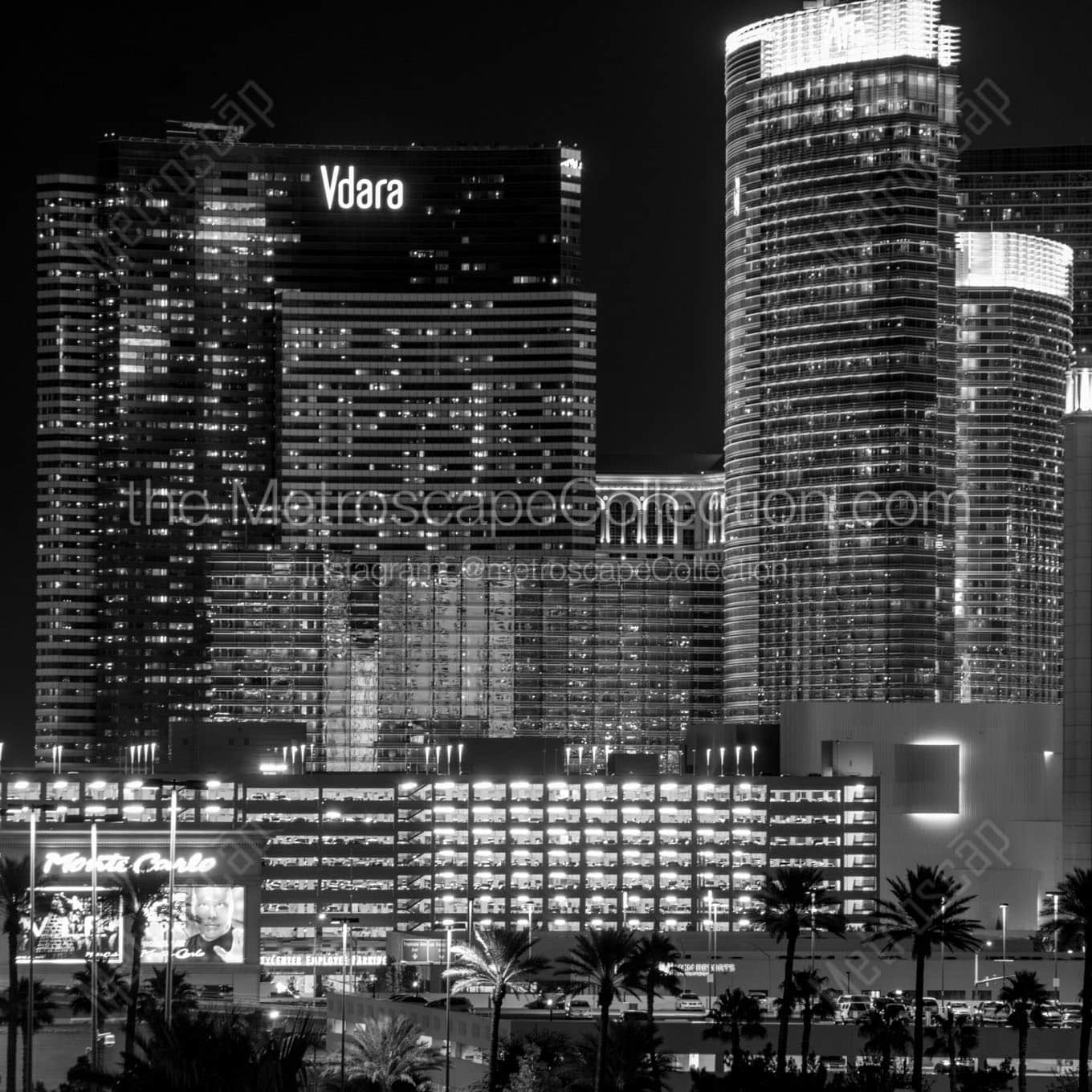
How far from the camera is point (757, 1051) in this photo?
116 metres

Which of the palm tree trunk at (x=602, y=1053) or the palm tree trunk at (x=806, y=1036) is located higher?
the palm tree trunk at (x=602, y=1053)

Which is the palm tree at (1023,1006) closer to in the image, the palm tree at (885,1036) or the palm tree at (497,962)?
the palm tree at (885,1036)

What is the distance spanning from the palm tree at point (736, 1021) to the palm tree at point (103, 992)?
30.8 metres

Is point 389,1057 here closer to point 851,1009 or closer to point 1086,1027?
point 1086,1027

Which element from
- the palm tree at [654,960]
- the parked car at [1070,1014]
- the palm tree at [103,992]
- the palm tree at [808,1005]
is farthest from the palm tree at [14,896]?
the parked car at [1070,1014]

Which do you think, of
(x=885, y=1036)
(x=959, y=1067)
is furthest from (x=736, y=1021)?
(x=959, y=1067)

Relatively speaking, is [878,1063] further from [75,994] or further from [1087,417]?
[1087,417]

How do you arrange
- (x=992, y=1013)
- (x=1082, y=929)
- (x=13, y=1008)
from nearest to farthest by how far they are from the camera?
(x=13, y=1008), (x=1082, y=929), (x=992, y=1013)

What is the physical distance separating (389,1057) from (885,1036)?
24.5m

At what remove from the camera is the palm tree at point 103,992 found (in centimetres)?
11825

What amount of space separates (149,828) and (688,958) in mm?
42790

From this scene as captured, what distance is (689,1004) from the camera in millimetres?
144625

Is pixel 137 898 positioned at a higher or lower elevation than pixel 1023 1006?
higher

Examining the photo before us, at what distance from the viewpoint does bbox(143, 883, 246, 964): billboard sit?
15362 cm
